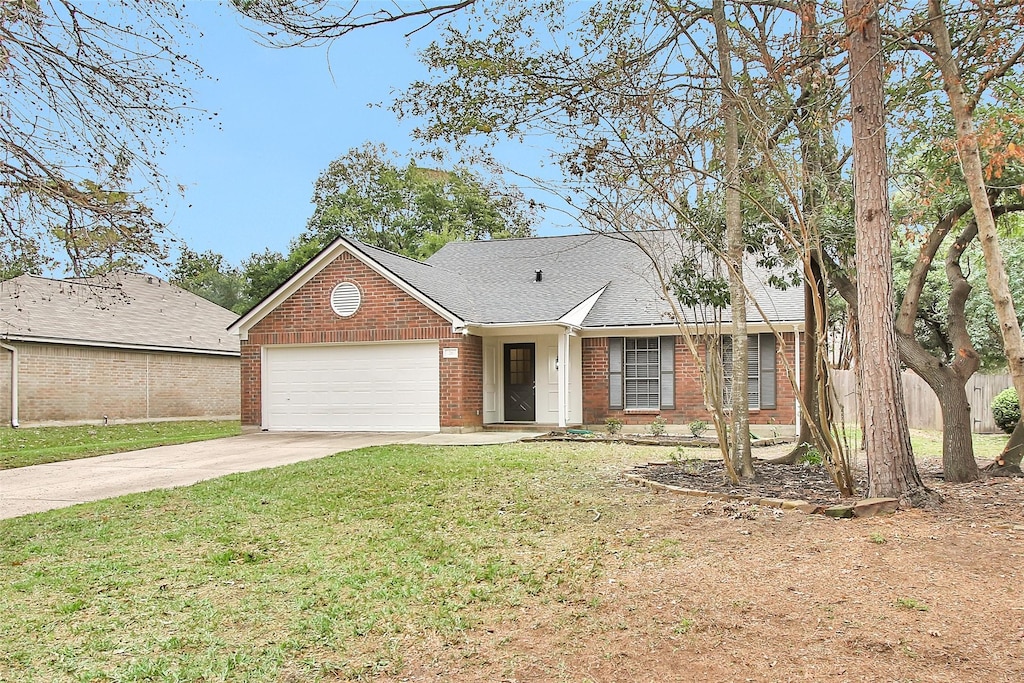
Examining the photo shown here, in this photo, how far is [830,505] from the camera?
6.93m

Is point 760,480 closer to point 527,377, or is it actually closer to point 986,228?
point 986,228

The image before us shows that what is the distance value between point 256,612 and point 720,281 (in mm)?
6802

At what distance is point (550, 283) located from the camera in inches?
806

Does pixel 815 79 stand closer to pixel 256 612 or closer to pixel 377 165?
pixel 256 612

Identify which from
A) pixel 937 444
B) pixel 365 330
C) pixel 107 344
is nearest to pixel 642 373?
pixel 937 444

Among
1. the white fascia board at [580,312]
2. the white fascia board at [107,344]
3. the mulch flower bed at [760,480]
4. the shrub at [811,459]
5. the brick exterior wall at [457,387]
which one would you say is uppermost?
the white fascia board at [580,312]

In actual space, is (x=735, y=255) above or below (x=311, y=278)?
below

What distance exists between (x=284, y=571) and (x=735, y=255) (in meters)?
5.54

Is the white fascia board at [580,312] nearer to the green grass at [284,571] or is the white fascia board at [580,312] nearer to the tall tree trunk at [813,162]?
the tall tree trunk at [813,162]

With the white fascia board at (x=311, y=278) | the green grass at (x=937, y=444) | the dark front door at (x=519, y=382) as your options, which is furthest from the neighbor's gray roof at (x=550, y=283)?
the green grass at (x=937, y=444)

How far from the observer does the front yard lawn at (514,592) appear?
414 cm

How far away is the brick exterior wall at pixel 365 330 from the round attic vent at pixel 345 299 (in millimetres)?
94

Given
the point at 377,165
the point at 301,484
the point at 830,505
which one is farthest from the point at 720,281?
the point at 377,165

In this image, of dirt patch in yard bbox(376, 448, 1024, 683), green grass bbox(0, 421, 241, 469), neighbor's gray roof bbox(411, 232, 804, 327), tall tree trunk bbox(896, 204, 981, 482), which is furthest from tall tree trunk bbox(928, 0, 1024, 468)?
green grass bbox(0, 421, 241, 469)
